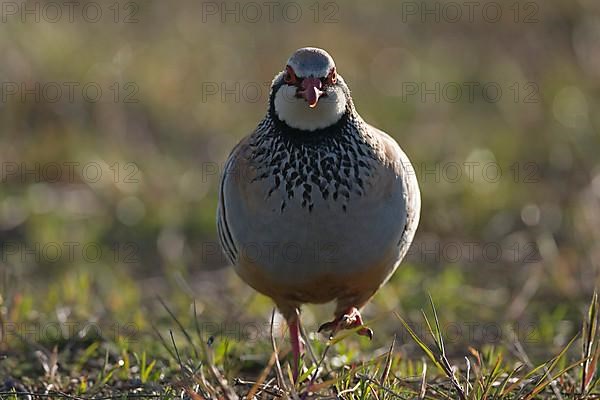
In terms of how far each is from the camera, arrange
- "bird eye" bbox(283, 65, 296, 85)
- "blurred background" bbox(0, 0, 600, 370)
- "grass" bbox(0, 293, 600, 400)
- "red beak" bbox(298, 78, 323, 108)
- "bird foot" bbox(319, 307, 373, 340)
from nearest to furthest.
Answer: "grass" bbox(0, 293, 600, 400) < "red beak" bbox(298, 78, 323, 108) < "bird eye" bbox(283, 65, 296, 85) < "bird foot" bbox(319, 307, 373, 340) < "blurred background" bbox(0, 0, 600, 370)

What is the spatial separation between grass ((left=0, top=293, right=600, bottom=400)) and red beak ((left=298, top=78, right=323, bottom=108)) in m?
0.72

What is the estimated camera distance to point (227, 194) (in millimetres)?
3480

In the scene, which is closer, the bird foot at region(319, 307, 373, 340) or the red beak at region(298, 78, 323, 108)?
the red beak at region(298, 78, 323, 108)

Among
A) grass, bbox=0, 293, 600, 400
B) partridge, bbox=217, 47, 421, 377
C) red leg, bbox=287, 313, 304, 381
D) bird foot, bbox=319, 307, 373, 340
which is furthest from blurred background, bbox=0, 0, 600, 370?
partridge, bbox=217, 47, 421, 377

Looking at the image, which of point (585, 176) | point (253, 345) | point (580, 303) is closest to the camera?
point (253, 345)

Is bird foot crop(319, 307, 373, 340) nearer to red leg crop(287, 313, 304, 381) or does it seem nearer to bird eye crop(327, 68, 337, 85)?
red leg crop(287, 313, 304, 381)

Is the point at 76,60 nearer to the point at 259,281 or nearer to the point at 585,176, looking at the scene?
the point at 585,176

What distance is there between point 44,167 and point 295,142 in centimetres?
322

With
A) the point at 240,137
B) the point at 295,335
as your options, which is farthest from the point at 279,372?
the point at 240,137

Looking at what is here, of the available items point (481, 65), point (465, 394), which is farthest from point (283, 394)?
point (481, 65)

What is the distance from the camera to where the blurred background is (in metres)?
4.61

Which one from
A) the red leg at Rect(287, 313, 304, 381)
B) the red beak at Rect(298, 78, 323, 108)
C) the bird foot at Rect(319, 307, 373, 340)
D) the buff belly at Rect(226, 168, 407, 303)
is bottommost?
the red leg at Rect(287, 313, 304, 381)

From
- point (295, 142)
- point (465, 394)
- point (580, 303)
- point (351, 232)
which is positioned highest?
point (295, 142)

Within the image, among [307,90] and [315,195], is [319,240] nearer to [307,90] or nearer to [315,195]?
[315,195]
